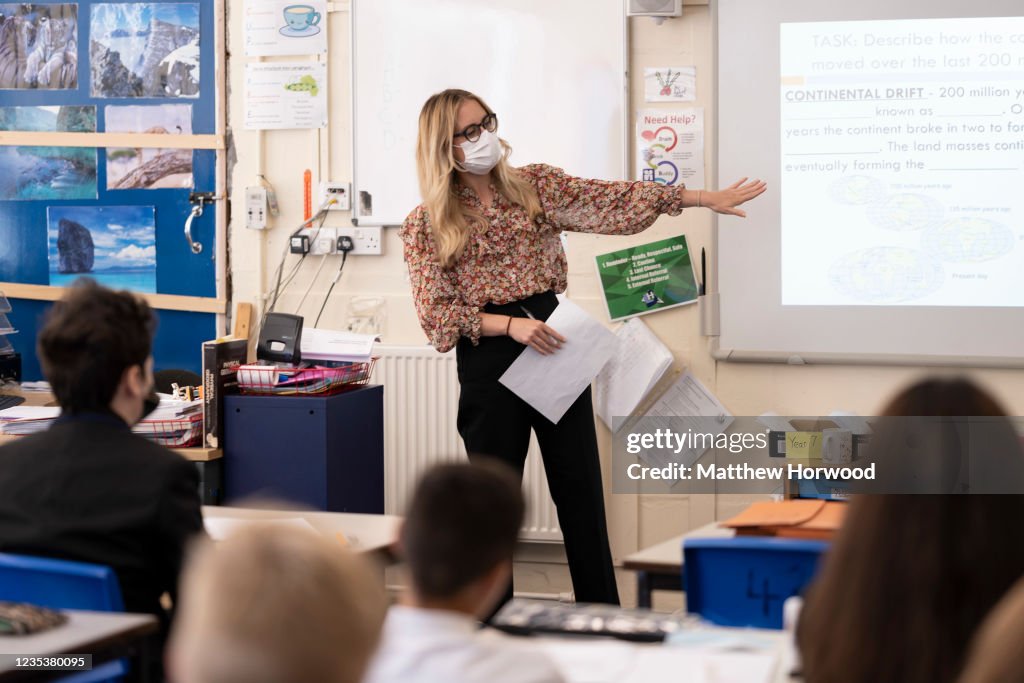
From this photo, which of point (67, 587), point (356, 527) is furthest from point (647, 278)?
point (67, 587)

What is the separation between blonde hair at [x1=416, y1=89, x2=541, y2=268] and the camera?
11.2 ft

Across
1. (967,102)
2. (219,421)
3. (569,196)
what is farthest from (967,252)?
(219,421)

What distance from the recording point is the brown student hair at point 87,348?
2031 millimetres

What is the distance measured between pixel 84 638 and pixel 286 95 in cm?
330

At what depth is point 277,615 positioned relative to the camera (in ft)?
3.10

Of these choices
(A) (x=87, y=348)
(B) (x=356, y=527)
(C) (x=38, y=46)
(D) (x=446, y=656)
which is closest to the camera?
(D) (x=446, y=656)

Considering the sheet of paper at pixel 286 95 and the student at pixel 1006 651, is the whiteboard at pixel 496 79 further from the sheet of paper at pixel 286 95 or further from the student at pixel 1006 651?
the student at pixel 1006 651

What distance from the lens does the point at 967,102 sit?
399 centimetres

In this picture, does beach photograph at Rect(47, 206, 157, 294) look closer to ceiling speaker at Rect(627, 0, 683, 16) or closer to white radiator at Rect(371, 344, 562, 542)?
white radiator at Rect(371, 344, 562, 542)

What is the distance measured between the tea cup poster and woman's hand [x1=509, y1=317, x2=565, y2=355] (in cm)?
176

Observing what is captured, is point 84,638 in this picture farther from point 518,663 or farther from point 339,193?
point 339,193

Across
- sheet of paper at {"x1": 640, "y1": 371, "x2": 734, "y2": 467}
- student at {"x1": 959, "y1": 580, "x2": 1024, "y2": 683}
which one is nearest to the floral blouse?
sheet of paper at {"x1": 640, "y1": 371, "x2": 734, "y2": 467}

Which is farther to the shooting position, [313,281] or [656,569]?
[313,281]

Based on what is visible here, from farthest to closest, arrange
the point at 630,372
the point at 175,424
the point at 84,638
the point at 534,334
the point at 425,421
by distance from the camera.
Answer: the point at 425,421
the point at 630,372
the point at 175,424
the point at 534,334
the point at 84,638
